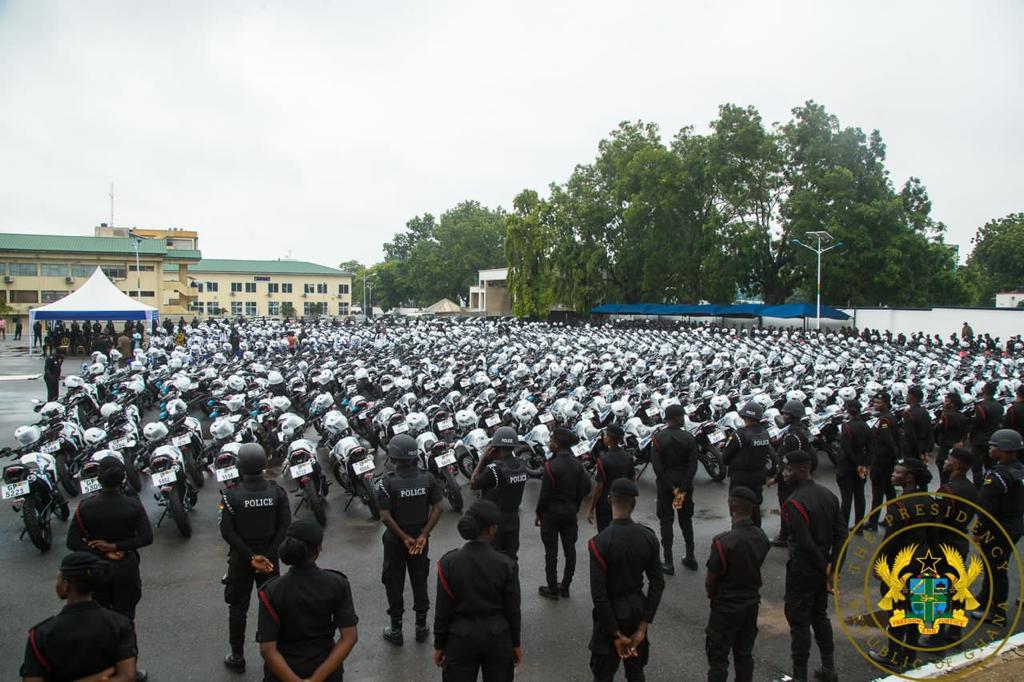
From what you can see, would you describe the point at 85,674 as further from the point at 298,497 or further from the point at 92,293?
the point at 92,293

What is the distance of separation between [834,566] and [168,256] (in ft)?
192

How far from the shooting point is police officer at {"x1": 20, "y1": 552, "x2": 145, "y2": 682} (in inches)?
107

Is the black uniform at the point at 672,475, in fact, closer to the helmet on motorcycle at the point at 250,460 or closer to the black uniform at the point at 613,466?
the black uniform at the point at 613,466

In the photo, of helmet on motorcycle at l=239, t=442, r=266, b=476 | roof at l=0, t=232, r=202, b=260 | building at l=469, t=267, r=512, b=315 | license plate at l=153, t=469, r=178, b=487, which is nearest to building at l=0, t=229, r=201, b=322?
roof at l=0, t=232, r=202, b=260

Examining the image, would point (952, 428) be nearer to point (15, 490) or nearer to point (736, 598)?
point (736, 598)

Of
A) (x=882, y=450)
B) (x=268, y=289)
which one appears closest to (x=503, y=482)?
(x=882, y=450)

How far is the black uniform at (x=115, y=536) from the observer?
415 centimetres

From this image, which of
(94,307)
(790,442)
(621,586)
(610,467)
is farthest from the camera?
(94,307)

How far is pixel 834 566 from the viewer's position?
4.28 meters

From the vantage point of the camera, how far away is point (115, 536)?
425cm

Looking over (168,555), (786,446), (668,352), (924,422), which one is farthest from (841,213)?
(168,555)

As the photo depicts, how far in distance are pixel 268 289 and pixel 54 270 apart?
80.0 ft

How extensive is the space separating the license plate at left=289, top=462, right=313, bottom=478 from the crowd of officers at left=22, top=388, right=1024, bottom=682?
2041mm

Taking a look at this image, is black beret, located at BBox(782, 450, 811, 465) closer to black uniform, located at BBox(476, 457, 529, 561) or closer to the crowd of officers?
the crowd of officers
